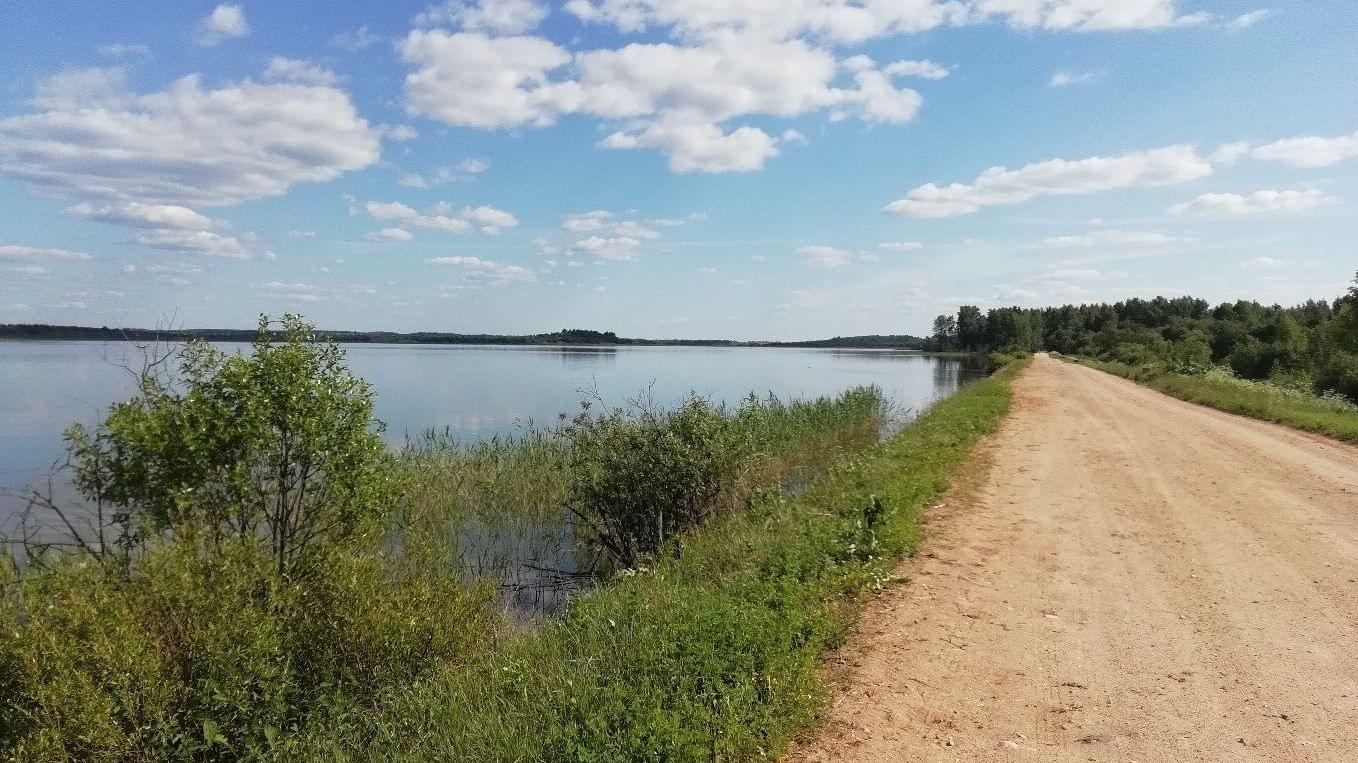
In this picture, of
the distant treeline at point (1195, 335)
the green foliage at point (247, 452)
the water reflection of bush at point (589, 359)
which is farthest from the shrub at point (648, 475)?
the water reflection of bush at point (589, 359)

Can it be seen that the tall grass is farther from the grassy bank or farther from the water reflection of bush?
the water reflection of bush

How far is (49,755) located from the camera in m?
4.86

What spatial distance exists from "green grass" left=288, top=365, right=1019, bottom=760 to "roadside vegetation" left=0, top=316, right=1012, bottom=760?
21mm

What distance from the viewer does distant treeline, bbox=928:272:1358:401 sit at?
114ft

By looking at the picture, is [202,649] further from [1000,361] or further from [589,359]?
[589,359]

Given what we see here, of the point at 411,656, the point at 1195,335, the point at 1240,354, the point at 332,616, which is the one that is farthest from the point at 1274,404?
the point at 1195,335

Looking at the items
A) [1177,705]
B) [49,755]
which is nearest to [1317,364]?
[1177,705]

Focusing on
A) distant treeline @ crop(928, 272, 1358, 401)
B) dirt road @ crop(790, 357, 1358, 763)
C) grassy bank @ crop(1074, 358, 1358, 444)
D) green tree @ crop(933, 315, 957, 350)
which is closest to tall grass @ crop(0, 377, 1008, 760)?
dirt road @ crop(790, 357, 1358, 763)

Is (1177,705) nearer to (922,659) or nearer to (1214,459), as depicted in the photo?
(922,659)

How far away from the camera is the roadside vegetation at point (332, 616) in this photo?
15.8ft

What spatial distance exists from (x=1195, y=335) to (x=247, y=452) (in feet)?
256

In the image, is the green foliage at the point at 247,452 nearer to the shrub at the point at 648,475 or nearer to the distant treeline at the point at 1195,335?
the shrub at the point at 648,475

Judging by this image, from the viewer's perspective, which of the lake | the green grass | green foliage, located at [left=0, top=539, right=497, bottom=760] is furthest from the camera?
the lake

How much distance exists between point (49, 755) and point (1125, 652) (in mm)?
7542
